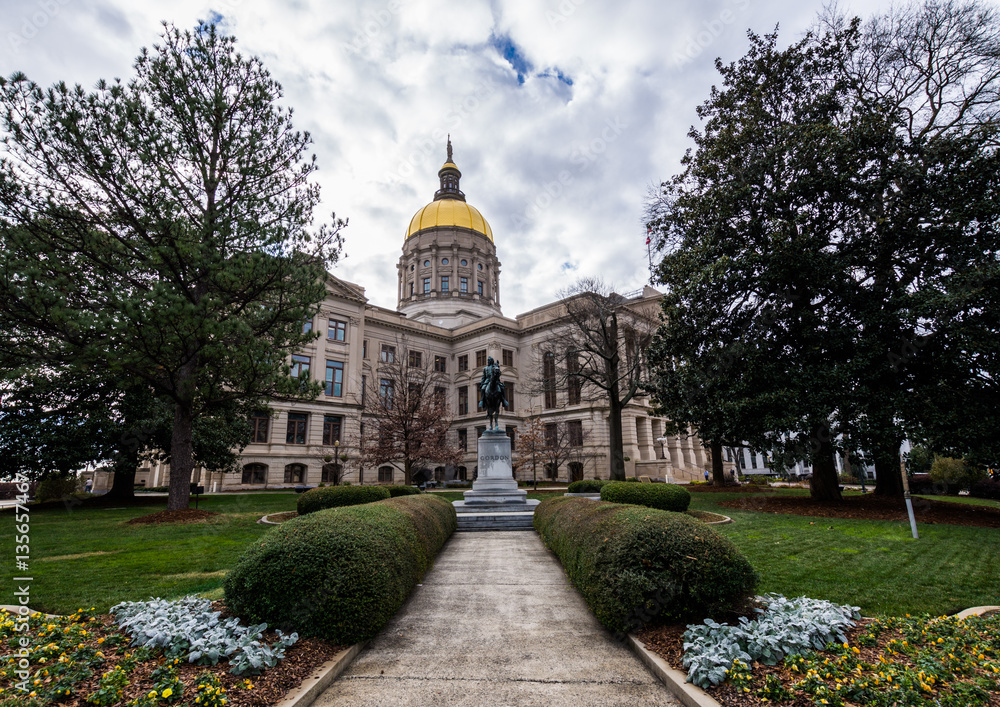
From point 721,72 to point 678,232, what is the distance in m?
7.32

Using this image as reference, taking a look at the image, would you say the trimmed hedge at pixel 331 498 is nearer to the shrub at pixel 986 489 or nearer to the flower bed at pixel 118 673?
the flower bed at pixel 118 673

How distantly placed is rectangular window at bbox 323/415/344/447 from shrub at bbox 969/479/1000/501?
42088mm

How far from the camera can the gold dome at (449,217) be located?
65750mm

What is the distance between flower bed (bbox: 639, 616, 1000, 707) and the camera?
3.68 m

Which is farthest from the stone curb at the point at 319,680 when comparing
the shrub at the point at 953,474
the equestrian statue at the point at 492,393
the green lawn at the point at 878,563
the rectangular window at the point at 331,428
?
the rectangular window at the point at 331,428

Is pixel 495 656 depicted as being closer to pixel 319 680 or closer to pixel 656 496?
pixel 319 680

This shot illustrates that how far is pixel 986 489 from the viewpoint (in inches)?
1071

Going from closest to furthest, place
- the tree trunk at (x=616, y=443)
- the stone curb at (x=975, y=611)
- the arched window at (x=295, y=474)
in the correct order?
the stone curb at (x=975, y=611) < the tree trunk at (x=616, y=443) < the arched window at (x=295, y=474)

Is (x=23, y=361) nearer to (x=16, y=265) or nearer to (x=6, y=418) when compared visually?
(x=16, y=265)

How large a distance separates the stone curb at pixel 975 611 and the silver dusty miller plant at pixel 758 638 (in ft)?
5.26

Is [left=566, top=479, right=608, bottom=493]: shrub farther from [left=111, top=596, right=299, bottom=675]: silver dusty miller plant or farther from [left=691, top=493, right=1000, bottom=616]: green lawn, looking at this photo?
[left=111, top=596, right=299, bottom=675]: silver dusty miller plant

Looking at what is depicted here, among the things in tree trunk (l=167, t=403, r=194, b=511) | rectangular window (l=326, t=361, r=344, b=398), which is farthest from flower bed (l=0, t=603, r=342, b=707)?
rectangular window (l=326, t=361, r=344, b=398)

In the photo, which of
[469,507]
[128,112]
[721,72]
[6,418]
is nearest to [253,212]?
[128,112]

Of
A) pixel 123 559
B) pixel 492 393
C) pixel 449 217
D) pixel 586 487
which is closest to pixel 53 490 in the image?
pixel 123 559
